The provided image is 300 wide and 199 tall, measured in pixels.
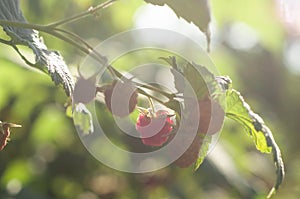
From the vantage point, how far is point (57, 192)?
256 cm

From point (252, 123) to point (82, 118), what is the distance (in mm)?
303

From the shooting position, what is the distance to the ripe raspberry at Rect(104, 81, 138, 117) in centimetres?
108

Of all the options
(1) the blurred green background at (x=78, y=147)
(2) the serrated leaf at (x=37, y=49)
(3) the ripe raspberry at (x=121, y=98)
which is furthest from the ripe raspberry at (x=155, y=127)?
(1) the blurred green background at (x=78, y=147)

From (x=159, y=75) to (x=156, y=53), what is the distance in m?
0.20

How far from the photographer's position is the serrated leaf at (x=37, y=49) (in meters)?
1.02

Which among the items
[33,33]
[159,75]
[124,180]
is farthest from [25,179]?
[33,33]

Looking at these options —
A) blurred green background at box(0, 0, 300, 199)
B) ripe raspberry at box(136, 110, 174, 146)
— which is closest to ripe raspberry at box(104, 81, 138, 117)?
ripe raspberry at box(136, 110, 174, 146)

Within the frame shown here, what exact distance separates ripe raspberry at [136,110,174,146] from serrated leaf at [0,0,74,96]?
0.47 ft

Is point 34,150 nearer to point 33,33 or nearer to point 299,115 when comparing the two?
point 33,33

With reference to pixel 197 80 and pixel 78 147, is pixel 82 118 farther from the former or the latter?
pixel 78 147

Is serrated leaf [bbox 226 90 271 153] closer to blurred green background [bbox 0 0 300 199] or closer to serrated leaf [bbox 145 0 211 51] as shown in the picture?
serrated leaf [bbox 145 0 211 51]

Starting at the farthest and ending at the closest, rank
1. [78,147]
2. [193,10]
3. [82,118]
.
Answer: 1. [78,147]
2. [82,118]
3. [193,10]

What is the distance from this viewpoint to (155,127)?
3.65 ft

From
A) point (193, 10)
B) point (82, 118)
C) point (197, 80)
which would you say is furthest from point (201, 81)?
point (82, 118)
